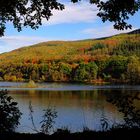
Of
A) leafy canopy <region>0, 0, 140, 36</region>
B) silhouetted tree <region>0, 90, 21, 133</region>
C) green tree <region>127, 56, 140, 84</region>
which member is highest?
leafy canopy <region>0, 0, 140, 36</region>

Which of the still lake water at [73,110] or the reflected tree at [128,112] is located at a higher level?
the reflected tree at [128,112]

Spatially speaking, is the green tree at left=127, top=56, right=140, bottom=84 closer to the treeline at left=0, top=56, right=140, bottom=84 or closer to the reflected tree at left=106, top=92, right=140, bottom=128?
the treeline at left=0, top=56, right=140, bottom=84

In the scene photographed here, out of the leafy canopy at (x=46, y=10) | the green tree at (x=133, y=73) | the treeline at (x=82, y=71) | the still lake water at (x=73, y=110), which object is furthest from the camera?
the treeline at (x=82, y=71)

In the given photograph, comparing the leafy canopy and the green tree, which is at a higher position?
the leafy canopy

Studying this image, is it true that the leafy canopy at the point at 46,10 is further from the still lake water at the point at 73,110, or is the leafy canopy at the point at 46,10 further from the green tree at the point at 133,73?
the green tree at the point at 133,73

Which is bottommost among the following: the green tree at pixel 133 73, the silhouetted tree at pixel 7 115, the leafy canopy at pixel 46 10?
the green tree at pixel 133 73

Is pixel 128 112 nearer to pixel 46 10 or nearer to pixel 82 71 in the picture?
pixel 46 10

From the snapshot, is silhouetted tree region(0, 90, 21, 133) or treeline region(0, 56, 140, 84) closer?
silhouetted tree region(0, 90, 21, 133)

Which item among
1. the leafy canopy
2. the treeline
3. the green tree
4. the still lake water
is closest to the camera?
the leafy canopy

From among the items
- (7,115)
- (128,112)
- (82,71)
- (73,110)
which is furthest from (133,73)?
(7,115)

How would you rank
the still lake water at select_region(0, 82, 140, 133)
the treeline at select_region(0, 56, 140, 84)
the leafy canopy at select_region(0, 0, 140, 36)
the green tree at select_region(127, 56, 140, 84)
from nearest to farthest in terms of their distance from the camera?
1. the leafy canopy at select_region(0, 0, 140, 36)
2. the still lake water at select_region(0, 82, 140, 133)
3. the green tree at select_region(127, 56, 140, 84)
4. the treeline at select_region(0, 56, 140, 84)

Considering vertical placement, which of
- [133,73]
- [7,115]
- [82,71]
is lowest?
[133,73]

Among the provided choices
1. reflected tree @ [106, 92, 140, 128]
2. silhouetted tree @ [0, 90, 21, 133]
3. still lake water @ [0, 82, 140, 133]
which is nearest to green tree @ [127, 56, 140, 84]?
still lake water @ [0, 82, 140, 133]

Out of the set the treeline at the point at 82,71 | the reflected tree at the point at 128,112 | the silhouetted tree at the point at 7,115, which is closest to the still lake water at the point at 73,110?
the reflected tree at the point at 128,112
